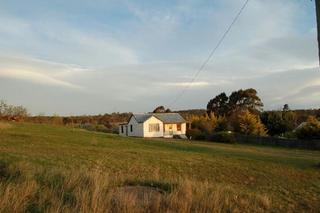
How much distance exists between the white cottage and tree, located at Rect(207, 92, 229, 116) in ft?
47.9

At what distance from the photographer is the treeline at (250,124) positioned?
65.4m

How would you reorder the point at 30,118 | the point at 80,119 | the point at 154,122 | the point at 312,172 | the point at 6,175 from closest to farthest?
1. the point at 6,175
2. the point at 312,172
3. the point at 30,118
4. the point at 154,122
5. the point at 80,119

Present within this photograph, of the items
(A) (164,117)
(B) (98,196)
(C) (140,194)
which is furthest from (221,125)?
(B) (98,196)

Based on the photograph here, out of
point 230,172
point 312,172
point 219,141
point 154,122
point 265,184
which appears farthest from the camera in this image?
point 154,122

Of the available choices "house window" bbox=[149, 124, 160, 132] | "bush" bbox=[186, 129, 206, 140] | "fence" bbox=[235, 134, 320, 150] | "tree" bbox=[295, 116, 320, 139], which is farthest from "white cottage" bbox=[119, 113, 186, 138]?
"tree" bbox=[295, 116, 320, 139]

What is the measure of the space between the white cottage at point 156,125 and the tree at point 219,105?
1461cm

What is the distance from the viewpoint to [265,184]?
20297mm

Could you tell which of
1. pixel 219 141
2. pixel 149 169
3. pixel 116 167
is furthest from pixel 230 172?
pixel 219 141

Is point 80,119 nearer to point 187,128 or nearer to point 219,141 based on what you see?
point 187,128

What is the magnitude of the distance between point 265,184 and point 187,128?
66.0 meters

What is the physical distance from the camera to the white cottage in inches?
3255

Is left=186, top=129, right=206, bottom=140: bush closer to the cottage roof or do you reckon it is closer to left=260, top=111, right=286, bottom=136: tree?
the cottage roof

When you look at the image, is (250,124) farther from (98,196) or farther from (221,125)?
(98,196)

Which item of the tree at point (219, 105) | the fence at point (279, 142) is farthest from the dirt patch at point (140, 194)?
the tree at point (219, 105)
